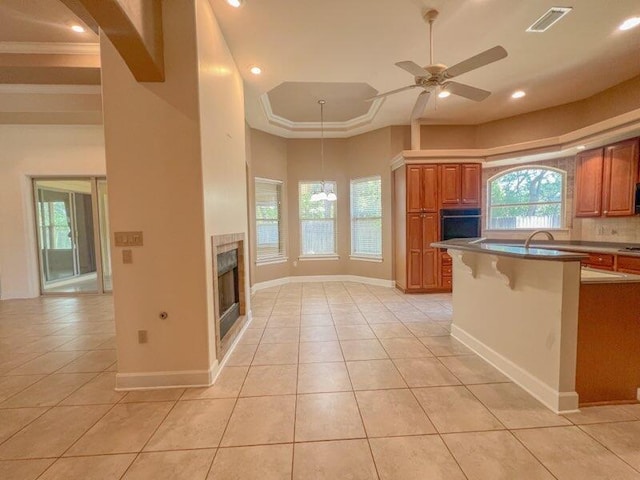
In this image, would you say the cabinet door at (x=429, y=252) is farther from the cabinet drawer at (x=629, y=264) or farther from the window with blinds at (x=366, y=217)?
the cabinet drawer at (x=629, y=264)

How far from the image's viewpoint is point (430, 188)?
513cm

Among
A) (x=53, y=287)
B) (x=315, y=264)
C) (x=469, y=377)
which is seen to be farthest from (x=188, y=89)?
(x=53, y=287)

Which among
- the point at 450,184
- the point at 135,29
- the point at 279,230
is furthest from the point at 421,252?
the point at 135,29

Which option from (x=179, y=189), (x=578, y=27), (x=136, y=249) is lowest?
(x=136, y=249)

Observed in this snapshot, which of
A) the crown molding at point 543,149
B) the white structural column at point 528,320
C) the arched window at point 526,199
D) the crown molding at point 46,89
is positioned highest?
the crown molding at point 46,89

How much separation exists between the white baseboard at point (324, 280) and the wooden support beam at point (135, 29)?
422 centimetres

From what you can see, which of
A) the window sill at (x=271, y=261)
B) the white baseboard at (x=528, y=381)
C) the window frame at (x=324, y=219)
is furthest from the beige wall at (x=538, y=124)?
the white baseboard at (x=528, y=381)

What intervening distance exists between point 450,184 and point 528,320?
3468 millimetres

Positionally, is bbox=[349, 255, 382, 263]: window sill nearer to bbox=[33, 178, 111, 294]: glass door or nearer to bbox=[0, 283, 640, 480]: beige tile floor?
bbox=[0, 283, 640, 480]: beige tile floor

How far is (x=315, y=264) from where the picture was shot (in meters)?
6.55

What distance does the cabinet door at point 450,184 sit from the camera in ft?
16.8

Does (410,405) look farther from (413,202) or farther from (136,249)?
(413,202)

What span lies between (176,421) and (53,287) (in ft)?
18.5

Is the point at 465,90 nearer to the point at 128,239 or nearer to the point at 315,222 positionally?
the point at 128,239
